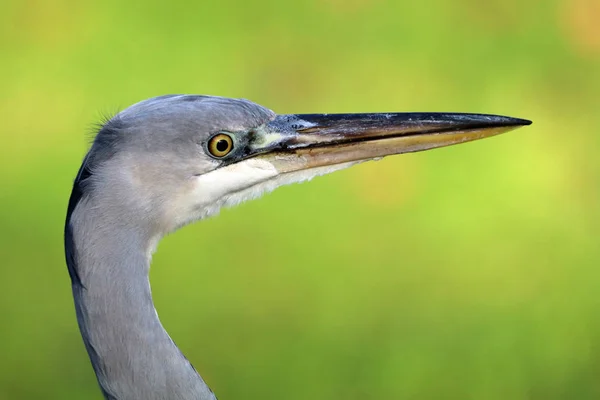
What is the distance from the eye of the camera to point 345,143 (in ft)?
4.31

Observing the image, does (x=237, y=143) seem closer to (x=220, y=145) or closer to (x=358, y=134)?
(x=220, y=145)

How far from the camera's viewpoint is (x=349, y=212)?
3037mm

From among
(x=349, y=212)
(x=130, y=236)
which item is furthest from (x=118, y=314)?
(x=349, y=212)

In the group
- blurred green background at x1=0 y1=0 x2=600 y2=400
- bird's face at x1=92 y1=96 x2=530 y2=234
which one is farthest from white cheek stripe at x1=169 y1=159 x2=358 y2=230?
blurred green background at x1=0 y1=0 x2=600 y2=400

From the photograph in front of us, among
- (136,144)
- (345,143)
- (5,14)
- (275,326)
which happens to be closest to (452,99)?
(275,326)

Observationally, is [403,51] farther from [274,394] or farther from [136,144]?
[136,144]

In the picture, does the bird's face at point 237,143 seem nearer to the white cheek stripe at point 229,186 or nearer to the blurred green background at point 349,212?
the white cheek stripe at point 229,186

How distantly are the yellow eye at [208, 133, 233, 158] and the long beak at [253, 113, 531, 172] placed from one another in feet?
0.15

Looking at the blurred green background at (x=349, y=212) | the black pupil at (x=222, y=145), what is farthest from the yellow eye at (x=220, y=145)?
the blurred green background at (x=349, y=212)

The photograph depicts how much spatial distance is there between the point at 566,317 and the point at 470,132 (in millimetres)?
1552

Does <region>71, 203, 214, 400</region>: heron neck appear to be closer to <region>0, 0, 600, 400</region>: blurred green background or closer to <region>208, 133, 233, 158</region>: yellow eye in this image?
<region>208, 133, 233, 158</region>: yellow eye

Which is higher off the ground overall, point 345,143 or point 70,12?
point 70,12

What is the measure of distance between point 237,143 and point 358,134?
0.19m

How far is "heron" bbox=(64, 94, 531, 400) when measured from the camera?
1.14m
